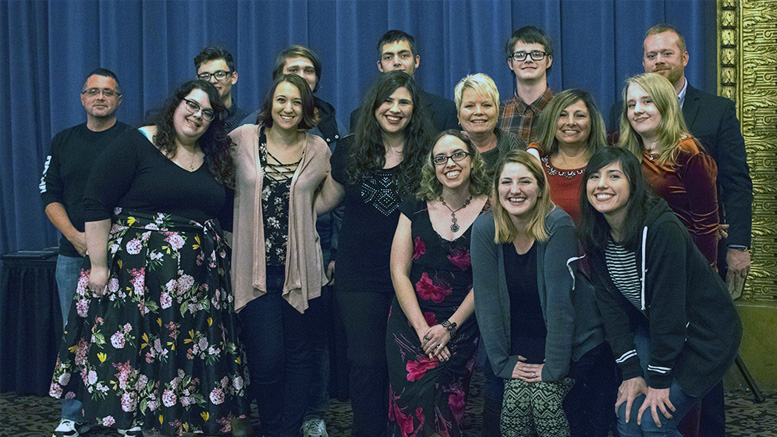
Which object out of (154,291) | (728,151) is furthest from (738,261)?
(154,291)

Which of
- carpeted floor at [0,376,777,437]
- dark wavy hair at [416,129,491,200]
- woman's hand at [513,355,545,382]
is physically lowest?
carpeted floor at [0,376,777,437]

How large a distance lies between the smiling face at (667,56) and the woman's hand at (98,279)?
225cm

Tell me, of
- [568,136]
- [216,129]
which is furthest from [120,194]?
[568,136]

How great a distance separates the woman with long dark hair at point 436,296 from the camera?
8.63ft

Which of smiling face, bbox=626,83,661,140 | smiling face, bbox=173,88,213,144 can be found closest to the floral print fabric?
smiling face, bbox=173,88,213,144

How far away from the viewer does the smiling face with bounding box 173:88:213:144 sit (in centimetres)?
276

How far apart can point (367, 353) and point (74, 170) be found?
4.89 feet

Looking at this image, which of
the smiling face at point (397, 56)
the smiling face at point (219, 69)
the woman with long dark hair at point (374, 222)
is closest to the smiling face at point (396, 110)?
the woman with long dark hair at point (374, 222)

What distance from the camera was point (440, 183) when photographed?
271 cm

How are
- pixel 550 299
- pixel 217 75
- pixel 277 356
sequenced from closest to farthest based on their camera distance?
pixel 550 299
pixel 277 356
pixel 217 75

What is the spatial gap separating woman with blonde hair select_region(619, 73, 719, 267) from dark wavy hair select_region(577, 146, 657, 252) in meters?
0.28

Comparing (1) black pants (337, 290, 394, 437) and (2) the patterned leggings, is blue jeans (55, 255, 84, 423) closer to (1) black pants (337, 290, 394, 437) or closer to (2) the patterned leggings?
(1) black pants (337, 290, 394, 437)

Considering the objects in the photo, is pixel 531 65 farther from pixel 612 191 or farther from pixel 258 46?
pixel 258 46

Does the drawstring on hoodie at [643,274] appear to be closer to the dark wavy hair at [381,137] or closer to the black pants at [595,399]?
the black pants at [595,399]
